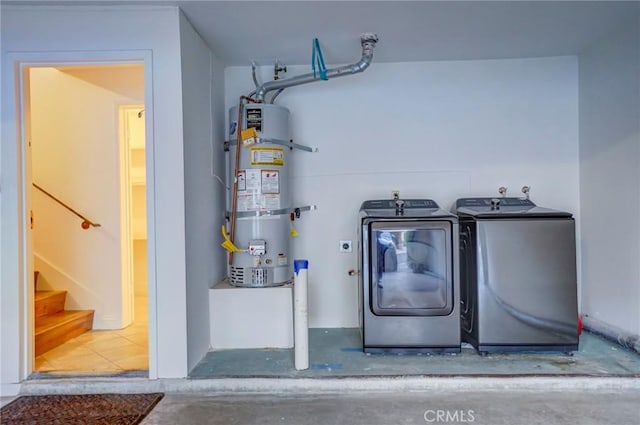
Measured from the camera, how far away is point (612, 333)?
290 centimetres

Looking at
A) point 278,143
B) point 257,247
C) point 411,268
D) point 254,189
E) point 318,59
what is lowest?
point 411,268

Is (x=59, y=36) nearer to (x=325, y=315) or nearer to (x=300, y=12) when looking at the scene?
(x=300, y=12)

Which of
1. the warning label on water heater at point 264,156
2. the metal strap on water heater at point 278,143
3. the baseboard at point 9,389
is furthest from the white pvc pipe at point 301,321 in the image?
the baseboard at point 9,389

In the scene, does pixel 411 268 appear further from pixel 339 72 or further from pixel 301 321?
pixel 339 72

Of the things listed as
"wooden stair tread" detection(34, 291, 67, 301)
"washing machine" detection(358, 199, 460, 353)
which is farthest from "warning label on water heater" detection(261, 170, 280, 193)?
"wooden stair tread" detection(34, 291, 67, 301)

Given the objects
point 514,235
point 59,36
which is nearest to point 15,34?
point 59,36

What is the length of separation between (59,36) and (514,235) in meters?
3.28

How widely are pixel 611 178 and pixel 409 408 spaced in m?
2.38

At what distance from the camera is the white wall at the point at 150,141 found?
240cm

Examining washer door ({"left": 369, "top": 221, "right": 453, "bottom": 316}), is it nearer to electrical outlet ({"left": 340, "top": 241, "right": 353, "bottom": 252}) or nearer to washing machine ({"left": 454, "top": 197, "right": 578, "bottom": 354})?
washing machine ({"left": 454, "top": 197, "right": 578, "bottom": 354})

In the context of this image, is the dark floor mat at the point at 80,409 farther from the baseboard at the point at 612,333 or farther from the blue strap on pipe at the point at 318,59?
the baseboard at the point at 612,333

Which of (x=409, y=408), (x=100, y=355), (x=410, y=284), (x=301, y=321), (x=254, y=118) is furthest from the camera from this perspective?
(x=254, y=118)

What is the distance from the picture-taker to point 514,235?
262cm

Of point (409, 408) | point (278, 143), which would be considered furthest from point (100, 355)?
point (409, 408)
